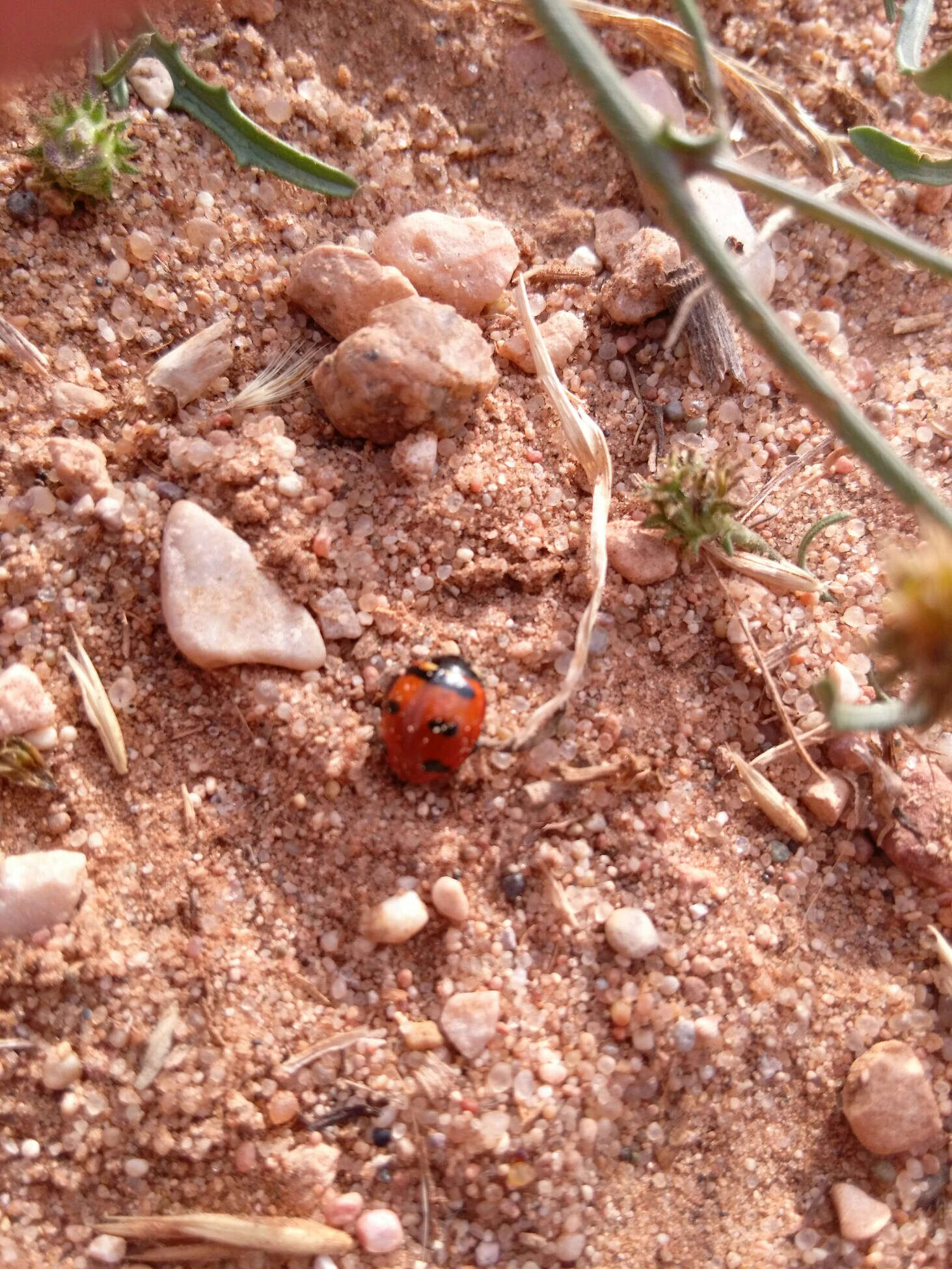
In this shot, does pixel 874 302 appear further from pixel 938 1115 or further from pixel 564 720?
pixel 938 1115

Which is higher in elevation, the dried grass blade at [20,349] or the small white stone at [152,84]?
the small white stone at [152,84]

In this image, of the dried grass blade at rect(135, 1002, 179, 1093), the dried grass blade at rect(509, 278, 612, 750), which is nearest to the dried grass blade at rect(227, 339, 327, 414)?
the dried grass blade at rect(509, 278, 612, 750)

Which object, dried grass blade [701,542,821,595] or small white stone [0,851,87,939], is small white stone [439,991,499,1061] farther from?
dried grass blade [701,542,821,595]

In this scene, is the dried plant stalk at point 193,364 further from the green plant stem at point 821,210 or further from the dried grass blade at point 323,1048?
the dried grass blade at point 323,1048

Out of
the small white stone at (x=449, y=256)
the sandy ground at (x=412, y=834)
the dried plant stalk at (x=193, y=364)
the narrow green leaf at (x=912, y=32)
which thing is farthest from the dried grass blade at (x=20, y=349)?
the narrow green leaf at (x=912, y=32)

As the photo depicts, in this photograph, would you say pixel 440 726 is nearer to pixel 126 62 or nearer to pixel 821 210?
Result: pixel 821 210

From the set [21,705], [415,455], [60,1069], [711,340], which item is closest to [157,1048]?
[60,1069]
